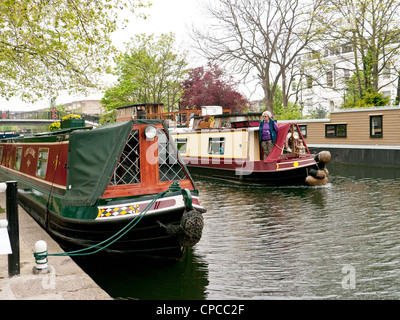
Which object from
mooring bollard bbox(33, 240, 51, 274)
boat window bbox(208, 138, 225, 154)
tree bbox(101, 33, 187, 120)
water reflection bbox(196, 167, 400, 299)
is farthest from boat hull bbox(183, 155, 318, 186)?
tree bbox(101, 33, 187, 120)

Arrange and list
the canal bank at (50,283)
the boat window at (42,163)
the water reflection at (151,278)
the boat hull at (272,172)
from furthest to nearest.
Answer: the boat hull at (272,172) → the boat window at (42,163) → the water reflection at (151,278) → the canal bank at (50,283)

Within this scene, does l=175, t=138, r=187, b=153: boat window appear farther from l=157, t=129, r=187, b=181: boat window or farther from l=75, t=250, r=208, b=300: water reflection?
l=75, t=250, r=208, b=300: water reflection

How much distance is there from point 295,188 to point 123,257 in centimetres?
961

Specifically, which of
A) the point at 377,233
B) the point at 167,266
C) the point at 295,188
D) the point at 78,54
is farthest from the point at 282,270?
the point at 78,54

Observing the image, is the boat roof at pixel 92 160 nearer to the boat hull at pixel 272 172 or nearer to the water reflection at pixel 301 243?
the water reflection at pixel 301 243

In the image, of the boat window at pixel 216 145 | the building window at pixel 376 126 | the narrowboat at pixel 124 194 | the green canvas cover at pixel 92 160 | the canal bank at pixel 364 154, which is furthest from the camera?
the building window at pixel 376 126

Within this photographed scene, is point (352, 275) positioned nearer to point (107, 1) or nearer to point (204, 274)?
point (204, 274)

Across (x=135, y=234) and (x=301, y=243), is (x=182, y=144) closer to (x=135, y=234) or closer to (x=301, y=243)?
(x=301, y=243)

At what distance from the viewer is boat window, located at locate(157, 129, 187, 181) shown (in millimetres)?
6957

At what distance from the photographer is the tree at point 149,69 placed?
36469mm

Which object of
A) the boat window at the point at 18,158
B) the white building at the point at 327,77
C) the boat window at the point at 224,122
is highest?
the white building at the point at 327,77

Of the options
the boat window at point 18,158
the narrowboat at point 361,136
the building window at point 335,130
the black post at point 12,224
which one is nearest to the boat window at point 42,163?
the boat window at point 18,158

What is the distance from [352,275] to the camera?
6.15m

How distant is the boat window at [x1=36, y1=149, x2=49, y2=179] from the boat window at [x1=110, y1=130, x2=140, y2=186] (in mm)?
2719
